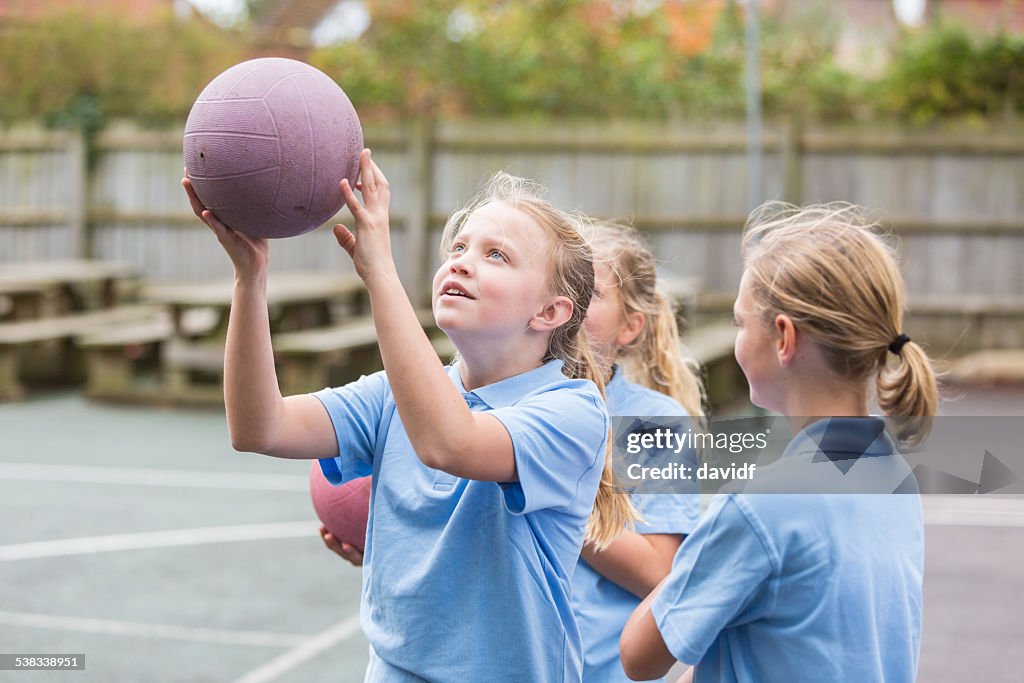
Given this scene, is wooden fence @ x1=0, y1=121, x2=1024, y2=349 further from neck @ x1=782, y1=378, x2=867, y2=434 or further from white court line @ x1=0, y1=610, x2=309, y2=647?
neck @ x1=782, y1=378, x2=867, y2=434

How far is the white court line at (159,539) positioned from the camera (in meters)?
6.00

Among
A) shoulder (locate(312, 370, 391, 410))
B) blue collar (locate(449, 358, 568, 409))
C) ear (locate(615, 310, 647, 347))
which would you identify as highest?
blue collar (locate(449, 358, 568, 409))

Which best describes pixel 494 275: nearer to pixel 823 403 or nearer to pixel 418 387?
pixel 418 387

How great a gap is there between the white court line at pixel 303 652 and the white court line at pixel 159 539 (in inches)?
58.6

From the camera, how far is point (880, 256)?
6.87ft

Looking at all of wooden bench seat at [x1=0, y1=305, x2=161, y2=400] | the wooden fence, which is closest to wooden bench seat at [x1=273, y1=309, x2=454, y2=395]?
the wooden fence

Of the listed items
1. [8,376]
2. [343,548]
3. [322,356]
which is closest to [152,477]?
[322,356]

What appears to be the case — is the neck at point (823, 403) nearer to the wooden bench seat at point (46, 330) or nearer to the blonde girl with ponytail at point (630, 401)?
the blonde girl with ponytail at point (630, 401)

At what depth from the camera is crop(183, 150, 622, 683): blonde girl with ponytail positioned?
6.40ft

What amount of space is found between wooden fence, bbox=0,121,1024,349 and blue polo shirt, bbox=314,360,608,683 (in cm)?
980

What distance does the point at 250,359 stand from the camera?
6.86ft

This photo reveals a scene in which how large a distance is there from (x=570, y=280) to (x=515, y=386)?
0.23 m

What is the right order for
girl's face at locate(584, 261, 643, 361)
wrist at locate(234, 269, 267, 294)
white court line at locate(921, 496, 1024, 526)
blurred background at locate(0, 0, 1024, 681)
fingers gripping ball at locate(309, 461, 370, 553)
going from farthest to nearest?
blurred background at locate(0, 0, 1024, 681) → white court line at locate(921, 496, 1024, 526) → girl's face at locate(584, 261, 643, 361) → fingers gripping ball at locate(309, 461, 370, 553) → wrist at locate(234, 269, 267, 294)

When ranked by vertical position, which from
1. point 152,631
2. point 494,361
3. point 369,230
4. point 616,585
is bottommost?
point 152,631
